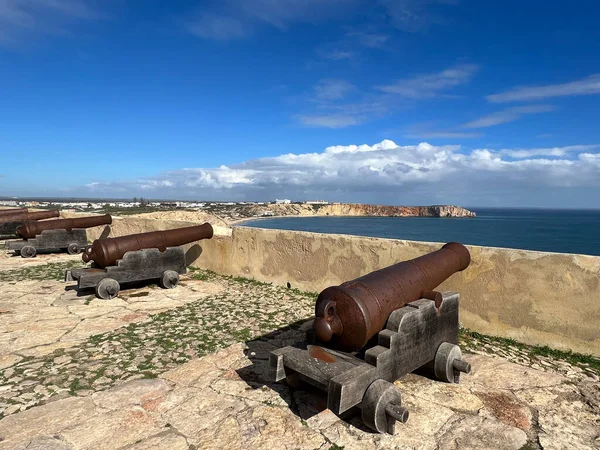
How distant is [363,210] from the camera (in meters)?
180

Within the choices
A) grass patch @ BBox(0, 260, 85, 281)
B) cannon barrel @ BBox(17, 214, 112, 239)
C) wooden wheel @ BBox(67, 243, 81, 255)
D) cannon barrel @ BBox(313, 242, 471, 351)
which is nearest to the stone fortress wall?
cannon barrel @ BBox(313, 242, 471, 351)

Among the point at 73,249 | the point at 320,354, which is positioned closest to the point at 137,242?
the point at 320,354

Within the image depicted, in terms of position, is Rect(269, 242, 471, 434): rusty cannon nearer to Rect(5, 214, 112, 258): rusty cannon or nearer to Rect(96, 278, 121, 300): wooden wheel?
Rect(96, 278, 121, 300): wooden wheel

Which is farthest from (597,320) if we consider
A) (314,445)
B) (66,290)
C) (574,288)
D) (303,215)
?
(303,215)

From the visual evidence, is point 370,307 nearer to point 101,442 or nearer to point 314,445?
point 314,445

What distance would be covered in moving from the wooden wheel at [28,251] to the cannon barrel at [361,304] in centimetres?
930

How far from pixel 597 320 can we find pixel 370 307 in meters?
2.77

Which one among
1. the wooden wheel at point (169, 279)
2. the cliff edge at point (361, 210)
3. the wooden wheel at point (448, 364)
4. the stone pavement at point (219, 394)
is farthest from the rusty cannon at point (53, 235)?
the cliff edge at point (361, 210)

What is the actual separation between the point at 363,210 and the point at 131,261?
177 metres

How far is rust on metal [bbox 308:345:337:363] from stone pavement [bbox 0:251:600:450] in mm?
399

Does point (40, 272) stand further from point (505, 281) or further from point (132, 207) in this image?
point (132, 207)

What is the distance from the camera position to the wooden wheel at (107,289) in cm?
574

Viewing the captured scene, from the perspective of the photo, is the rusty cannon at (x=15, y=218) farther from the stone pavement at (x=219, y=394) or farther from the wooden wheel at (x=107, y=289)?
the stone pavement at (x=219, y=394)

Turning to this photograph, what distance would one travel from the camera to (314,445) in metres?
2.41
